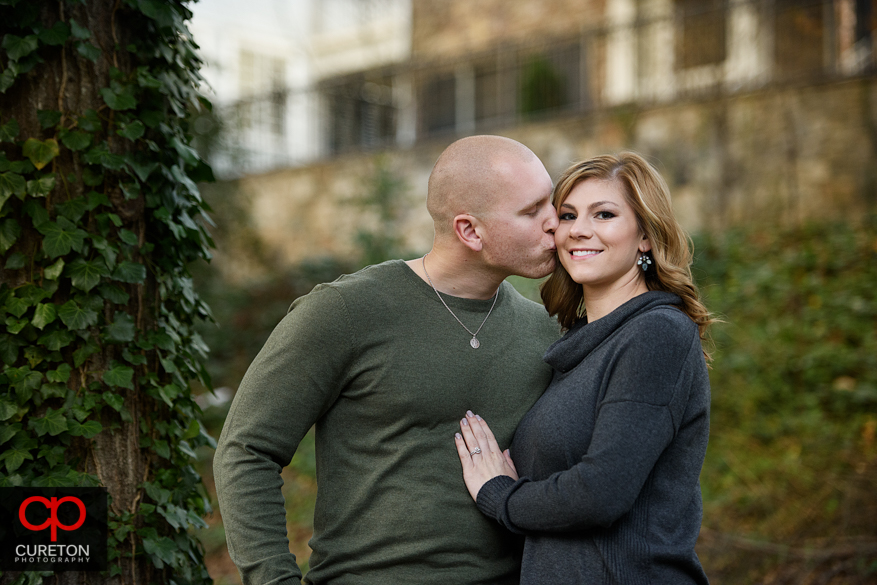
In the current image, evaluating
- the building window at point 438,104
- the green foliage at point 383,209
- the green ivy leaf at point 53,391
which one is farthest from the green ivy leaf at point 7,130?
the building window at point 438,104

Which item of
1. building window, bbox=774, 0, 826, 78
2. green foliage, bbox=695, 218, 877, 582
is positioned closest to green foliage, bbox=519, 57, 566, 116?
building window, bbox=774, 0, 826, 78

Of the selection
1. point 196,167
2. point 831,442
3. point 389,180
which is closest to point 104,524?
point 196,167

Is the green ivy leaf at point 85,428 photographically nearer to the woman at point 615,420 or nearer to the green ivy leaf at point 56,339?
the green ivy leaf at point 56,339

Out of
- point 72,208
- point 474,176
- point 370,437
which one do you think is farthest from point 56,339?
point 474,176

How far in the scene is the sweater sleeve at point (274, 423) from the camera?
2.29 metres

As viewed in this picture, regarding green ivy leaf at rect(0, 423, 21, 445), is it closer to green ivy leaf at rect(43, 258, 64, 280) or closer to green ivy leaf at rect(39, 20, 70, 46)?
green ivy leaf at rect(43, 258, 64, 280)

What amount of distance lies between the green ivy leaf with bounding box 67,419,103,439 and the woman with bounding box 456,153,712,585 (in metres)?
1.17

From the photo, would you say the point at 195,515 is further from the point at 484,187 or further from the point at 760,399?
the point at 760,399

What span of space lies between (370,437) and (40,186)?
1.31 m

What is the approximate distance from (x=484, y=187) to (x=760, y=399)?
4858 mm

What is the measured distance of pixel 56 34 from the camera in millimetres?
2430

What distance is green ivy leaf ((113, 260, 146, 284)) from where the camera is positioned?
8.28 ft

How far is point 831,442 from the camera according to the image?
5.96 metres

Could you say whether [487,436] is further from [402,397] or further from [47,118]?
[47,118]
